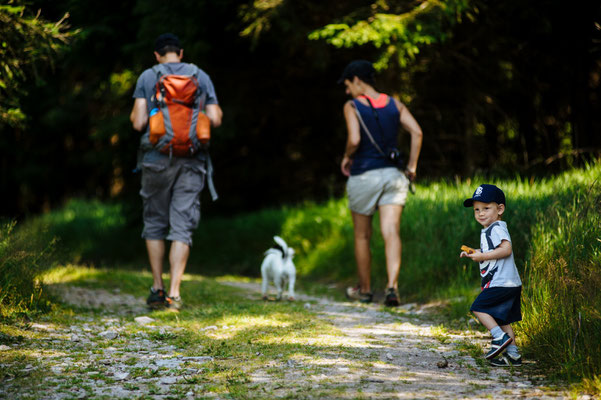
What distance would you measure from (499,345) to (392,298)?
2137 millimetres

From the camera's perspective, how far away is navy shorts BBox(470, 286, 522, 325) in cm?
360

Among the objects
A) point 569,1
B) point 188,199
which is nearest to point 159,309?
point 188,199

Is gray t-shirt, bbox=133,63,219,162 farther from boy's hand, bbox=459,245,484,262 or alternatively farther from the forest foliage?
boy's hand, bbox=459,245,484,262

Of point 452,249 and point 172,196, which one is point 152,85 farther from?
point 452,249

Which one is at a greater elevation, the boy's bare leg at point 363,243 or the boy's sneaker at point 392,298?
the boy's bare leg at point 363,243

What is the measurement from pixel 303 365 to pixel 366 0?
256 inches

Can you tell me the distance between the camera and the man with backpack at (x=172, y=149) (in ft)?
17.1

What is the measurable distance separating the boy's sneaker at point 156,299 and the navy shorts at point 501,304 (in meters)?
2.77

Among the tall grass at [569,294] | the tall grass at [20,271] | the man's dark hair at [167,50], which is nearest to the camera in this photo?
the tall grass at [569,294]

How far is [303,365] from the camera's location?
11.4 feet

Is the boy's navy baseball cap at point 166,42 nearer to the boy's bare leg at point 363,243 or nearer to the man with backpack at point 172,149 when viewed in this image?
the man with backpack at point 172,149

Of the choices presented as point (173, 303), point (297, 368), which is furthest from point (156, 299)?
point (297, 368)

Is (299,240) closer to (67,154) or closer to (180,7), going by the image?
(180,7)

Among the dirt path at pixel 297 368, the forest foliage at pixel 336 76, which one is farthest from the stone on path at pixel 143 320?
the forest foliage at pixel 336 76
